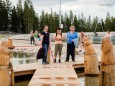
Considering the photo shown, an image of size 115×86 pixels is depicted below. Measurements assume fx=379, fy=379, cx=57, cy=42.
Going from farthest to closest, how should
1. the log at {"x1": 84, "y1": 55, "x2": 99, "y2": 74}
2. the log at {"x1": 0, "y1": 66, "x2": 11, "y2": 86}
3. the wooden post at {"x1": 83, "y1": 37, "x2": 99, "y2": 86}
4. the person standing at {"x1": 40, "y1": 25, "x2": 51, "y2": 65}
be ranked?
the person standing at {"x1": 40, "y1": 25, "x2": 51, "y2": 65}, the log at {"x1": 84, "y1": 55, "x2": 99, "y2": 74}, the wooden post at {"x1": 83, "y1": 37, "x2": 99, "y2": 86}, the log at {"x1": 0, "y1": 66, "x2": 11, "y2": 86}

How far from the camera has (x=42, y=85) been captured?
11125 mm

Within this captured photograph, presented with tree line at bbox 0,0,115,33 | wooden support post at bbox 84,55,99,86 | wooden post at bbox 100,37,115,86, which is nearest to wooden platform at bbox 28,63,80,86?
wooden support post at bbox 84,55,99,86

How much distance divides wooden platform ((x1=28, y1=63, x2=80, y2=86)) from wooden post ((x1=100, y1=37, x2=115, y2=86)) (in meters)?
0.91

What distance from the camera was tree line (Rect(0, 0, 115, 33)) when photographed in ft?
382

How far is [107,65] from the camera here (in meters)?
12.3

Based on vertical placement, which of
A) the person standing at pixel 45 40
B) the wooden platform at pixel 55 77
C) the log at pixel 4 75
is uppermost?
the person standing at pixel 45 40

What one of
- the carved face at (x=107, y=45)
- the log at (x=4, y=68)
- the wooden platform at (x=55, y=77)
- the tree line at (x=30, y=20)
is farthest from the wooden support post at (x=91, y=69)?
the tree line at (x=30, y=20)

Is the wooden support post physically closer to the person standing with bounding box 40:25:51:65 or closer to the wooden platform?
the wooden platform

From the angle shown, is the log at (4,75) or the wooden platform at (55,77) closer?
the log at (4,75)

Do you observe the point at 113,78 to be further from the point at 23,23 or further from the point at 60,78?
the point at 23,23

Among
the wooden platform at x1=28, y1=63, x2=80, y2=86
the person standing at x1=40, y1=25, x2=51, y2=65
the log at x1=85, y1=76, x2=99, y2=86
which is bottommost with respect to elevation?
the log at x1=85, y1=76, x2=99, y2=86

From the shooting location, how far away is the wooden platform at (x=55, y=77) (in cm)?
1148

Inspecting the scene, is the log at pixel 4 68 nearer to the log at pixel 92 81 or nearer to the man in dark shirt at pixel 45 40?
the log at pixel 92 81

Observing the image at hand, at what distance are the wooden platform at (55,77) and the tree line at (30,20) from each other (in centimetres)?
9910
